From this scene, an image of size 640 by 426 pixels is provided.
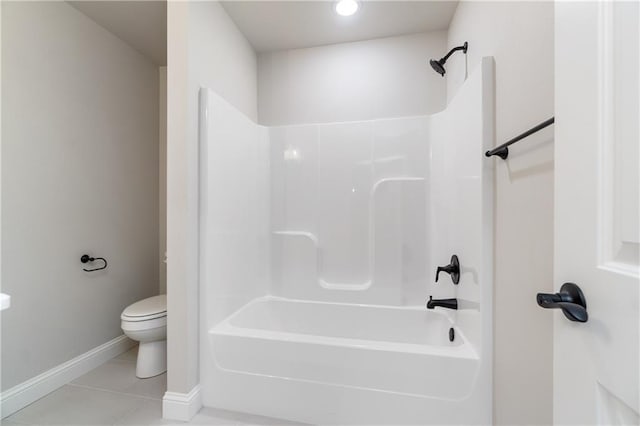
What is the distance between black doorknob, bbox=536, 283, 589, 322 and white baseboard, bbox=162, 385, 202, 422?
1.71 meters

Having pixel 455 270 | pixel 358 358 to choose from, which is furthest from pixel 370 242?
pixel 358 358

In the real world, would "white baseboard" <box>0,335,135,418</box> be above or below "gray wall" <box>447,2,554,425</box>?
below

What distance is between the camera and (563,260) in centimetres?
55

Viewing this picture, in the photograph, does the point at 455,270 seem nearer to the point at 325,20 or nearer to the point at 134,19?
the point at 325,20

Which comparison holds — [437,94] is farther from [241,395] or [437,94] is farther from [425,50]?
[241,395]

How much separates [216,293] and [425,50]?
2.35 m

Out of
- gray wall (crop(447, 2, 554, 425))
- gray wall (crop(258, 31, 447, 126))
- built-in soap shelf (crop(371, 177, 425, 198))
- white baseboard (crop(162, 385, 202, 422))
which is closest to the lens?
gray wall (crop(447, 2, 554, 425))

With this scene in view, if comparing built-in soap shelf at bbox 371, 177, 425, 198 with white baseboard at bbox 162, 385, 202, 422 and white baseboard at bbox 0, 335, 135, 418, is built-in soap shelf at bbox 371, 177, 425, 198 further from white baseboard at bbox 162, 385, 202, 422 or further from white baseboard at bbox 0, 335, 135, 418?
white baseboard at bbox 0, 335, 135, 418

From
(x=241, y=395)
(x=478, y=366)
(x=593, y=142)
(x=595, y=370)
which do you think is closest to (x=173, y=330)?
(x=241, y=395)

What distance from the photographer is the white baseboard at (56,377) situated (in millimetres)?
1549

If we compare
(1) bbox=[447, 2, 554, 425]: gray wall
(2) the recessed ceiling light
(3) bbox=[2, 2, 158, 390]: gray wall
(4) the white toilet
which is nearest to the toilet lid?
(4) the white toilet

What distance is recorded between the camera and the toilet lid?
6.08 feet

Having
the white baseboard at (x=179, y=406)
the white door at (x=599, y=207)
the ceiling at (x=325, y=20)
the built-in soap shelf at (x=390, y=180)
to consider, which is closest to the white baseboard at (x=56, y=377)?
the white baseboard at (x=179, y=406)

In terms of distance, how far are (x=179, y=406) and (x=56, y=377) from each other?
1.01 m
